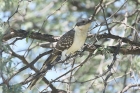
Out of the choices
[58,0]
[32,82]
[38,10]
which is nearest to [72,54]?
[32,82]

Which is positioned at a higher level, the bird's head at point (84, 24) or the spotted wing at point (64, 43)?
the bird's head at point (84, 24)

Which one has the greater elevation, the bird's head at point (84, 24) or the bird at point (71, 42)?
the bird's head at point (84, 24)

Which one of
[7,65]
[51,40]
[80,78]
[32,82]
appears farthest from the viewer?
[80,78]

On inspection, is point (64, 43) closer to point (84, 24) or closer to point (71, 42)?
point (71, 42)

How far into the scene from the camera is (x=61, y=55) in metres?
5.05

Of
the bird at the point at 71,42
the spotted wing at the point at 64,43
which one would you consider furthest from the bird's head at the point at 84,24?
the spotted wing at the point at 64,43

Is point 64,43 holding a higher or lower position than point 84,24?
lower

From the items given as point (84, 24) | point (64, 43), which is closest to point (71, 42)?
point (64, 43)

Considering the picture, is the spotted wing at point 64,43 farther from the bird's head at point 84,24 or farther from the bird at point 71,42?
the bird's head at point 84,24

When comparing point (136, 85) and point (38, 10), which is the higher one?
point (38, 10)

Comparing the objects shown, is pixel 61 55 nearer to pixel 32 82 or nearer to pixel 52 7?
pixel 32 82

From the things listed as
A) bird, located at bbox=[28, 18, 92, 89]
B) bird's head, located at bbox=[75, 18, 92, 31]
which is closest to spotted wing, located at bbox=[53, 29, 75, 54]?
bird, located at bbox=[28, 18, 92, 89]

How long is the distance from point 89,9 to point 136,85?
3.37m

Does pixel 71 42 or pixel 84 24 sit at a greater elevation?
pixel 84 24
